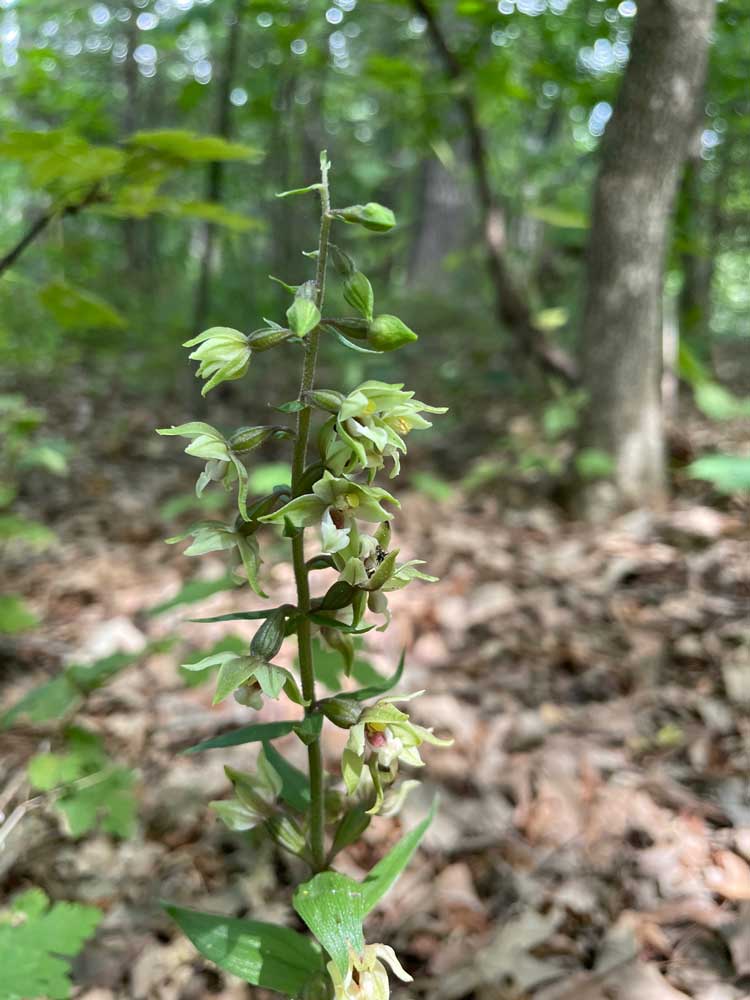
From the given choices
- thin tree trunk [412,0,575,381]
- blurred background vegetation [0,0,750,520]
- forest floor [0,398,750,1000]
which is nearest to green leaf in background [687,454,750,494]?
blurred background vegetation [0,0,750,520]

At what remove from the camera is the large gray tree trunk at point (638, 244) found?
11.9ft

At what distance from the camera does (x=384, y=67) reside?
4402 mm

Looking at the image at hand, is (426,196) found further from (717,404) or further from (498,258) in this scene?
(717,404)

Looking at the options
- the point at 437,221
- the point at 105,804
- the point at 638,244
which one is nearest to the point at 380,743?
the point at 105,804

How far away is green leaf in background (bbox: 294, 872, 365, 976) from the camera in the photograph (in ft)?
3.77

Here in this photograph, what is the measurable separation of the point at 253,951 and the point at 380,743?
0.43 m

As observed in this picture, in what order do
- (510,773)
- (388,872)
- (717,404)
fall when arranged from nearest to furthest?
(388,872) → (510,773) → (717,404)

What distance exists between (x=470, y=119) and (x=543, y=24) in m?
0.73

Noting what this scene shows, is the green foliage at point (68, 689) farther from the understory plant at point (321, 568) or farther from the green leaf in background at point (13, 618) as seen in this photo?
the understory plant at point (321, 568)

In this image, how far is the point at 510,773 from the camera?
2355mm

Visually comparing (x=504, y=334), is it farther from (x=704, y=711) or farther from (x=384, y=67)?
(x=704, y=711)

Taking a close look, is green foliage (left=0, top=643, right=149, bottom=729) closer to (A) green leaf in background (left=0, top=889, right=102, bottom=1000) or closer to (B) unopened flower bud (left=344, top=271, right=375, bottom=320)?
(A) green leaf in background (left=0, top=889, right=102, bottom=1000)

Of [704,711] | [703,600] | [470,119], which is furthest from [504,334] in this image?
[704,711]

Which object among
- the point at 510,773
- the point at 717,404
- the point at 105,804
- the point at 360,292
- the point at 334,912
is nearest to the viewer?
the point at 334,912
